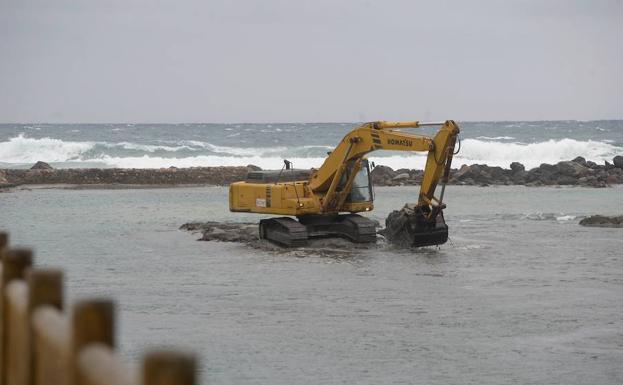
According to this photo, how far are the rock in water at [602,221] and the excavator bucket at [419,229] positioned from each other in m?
7.54

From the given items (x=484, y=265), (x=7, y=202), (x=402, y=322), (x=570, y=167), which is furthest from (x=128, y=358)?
(x=570, y=167)

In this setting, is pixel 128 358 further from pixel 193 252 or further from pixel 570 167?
pixel 570 167

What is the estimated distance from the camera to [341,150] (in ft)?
89.0

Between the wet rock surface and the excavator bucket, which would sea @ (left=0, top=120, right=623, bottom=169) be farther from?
the excavator bucket

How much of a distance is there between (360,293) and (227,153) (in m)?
60.6

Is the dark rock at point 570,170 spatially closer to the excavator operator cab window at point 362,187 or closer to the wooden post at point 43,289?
the excavator operator cab window at point 362,187

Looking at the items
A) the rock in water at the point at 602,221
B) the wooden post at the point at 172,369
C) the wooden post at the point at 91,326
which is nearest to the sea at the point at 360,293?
the rock in water at the point at 602,221

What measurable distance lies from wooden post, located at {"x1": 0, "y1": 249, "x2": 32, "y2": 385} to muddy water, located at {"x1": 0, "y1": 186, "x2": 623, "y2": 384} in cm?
861

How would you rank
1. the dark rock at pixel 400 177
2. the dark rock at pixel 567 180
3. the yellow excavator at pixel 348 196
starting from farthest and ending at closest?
1. the dark rock at pixel 400 177
2. the dark rock at pixel 567 180
3. the yellow excavator at pixel 348 196

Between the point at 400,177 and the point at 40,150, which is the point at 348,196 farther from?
the point at 40,150

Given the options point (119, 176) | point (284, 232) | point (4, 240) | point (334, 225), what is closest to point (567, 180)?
point (119, 176)

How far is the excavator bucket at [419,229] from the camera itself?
26.1 metres

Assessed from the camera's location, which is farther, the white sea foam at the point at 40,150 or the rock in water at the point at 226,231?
the white sea foam at the point at 40,150

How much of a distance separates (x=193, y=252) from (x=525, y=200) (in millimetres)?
20514
